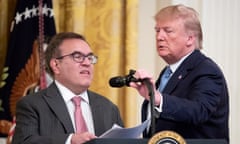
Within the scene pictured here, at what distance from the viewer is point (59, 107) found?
2.27m

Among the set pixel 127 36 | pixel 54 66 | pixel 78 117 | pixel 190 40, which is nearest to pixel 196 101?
pixel 190 40

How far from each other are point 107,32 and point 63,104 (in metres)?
0.94

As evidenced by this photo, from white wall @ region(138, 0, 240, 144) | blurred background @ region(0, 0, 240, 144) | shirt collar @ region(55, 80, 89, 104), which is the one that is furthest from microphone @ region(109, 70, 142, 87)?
white wall @ region(138, 0, 240, 144)

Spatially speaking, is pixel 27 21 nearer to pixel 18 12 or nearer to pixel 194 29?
pixel 18 12

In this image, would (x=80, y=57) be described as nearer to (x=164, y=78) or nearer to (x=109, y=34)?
(x=164, y=78)

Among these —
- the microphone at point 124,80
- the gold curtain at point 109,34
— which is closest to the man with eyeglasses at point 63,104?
the microphone at point 124,80

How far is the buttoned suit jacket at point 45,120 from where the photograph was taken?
2138mm

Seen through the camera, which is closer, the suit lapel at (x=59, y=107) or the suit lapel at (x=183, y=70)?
the suit lapel at (x=183, y=70)

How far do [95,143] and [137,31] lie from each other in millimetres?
1681

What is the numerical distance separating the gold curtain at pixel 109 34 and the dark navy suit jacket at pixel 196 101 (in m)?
0.97

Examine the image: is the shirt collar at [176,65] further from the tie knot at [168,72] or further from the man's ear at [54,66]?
the man's ear at [54,66]

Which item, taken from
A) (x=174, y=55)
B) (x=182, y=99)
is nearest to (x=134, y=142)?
(x=182, y=99)

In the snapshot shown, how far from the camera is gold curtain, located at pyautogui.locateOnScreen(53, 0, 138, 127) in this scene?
310cm

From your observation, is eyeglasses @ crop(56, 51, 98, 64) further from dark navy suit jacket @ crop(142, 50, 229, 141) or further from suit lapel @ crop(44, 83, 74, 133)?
dark navy suit jacket @ crop(142, 50, 229, 141)
